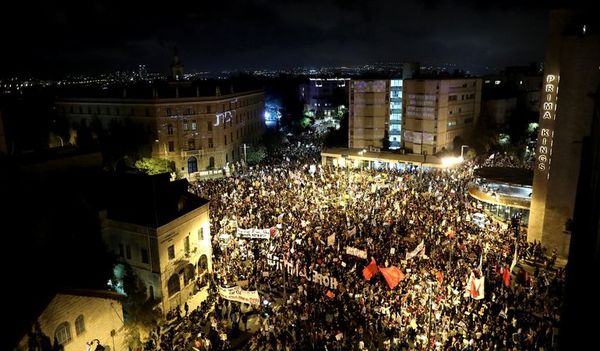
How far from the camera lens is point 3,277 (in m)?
17.6

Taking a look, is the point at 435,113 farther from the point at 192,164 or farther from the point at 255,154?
the point at 192,164

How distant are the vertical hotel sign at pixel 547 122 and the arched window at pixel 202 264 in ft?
66.6

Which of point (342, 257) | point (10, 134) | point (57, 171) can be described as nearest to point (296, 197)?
point (342, 257)

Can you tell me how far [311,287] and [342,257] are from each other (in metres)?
2.94

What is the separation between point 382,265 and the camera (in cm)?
2181

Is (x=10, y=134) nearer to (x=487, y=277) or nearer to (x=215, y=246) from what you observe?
(x=215, y=246)

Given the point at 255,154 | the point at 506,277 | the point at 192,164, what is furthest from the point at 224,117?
Answer: the point at 506,277

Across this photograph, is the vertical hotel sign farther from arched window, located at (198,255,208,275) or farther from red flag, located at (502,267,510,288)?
arched window, located at (198,255,208,275)

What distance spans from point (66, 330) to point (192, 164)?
126 feet

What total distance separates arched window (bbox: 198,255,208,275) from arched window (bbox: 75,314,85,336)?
7.79 m

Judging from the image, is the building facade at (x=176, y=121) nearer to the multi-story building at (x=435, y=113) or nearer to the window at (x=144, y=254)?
the multi-story building at (x=435, y=113)

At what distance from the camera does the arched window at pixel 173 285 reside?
22.1 metres

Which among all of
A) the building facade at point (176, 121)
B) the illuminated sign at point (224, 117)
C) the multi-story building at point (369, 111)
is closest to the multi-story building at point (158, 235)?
the building facade at point (176, 121)

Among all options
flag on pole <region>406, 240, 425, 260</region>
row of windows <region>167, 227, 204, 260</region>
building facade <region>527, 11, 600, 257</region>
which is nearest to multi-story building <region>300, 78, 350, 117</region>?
building facade <region>527, 11, 600, 257</region>
